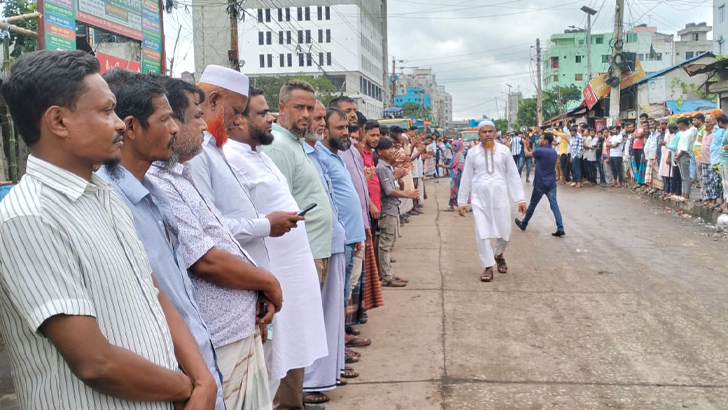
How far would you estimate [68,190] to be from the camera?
1.53 meters

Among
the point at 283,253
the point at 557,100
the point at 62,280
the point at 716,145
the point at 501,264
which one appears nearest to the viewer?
the point at 62,280

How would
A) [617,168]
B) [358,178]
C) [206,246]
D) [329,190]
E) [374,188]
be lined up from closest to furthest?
1. [206,246]
2. [329,190]
3. [358,178]
4. [374,188]
5. [617,168]

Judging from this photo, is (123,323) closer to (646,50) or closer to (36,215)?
(36,215)

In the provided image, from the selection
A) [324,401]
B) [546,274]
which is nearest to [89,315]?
[324,401]

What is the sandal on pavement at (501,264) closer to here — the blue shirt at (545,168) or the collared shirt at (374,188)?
the collared shirt at (374,188)

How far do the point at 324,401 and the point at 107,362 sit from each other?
282cm

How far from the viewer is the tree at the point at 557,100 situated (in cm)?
6329

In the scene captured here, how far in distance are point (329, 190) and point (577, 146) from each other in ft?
57.7

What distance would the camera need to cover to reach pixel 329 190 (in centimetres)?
438

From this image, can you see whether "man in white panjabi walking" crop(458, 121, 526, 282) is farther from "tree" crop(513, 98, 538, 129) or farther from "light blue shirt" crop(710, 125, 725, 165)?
"tree" crop(513, 98, 538, 129)

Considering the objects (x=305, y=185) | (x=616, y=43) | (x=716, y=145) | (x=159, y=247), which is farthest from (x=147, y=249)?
(x=616, y=43)

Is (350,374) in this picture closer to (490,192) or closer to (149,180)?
(149,180)

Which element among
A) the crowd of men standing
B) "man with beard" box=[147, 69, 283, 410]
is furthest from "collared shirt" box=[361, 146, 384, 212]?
"man with beard" box=[147, 69, 283, 410]

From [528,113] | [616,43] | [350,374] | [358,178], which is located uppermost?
[528,113]
